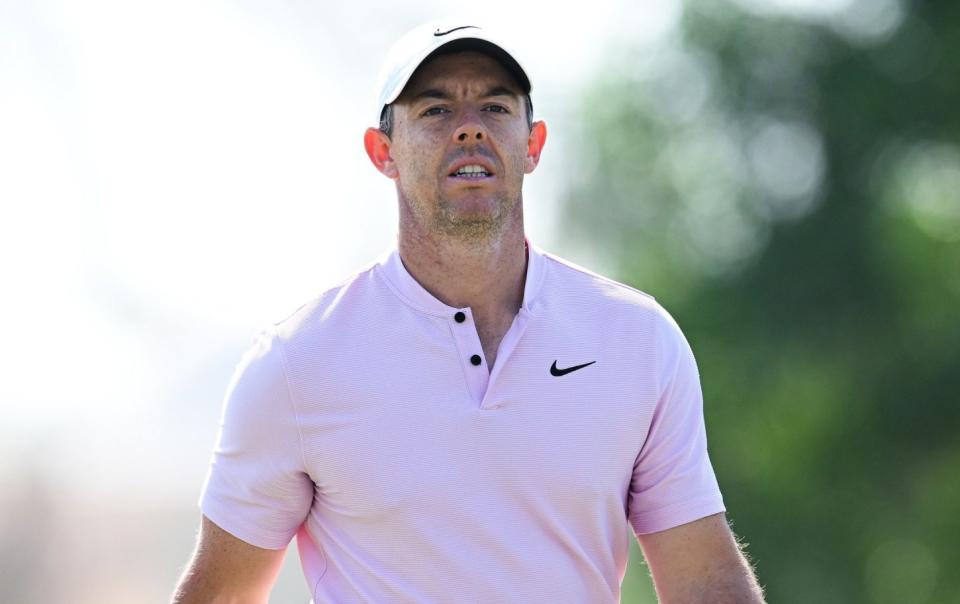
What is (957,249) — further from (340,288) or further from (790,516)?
(340,288)

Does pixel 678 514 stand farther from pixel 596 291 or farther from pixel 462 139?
pixel 462 139

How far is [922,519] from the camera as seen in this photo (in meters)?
21.4

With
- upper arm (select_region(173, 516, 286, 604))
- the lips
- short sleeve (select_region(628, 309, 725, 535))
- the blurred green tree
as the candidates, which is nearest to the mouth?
the lips

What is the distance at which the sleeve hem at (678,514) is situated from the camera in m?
4.37

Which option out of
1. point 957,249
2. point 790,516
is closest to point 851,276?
point 957,249

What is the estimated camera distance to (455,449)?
424 cm

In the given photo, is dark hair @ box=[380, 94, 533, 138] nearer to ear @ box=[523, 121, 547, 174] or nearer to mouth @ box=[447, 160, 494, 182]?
ear @ box=[523, 121, 547, 174]

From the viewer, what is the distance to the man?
4.24 metres

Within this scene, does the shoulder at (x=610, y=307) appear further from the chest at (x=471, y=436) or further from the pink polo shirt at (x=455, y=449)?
the chest at (x=471, y=436)

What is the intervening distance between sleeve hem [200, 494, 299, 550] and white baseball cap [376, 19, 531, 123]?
3.73ft

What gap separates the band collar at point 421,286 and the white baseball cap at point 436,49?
0.42 m

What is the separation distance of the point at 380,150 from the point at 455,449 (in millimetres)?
944

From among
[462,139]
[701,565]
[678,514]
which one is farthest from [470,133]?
[701,565]

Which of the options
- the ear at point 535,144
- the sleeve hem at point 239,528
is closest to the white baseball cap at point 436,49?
the ear at point 535,144
